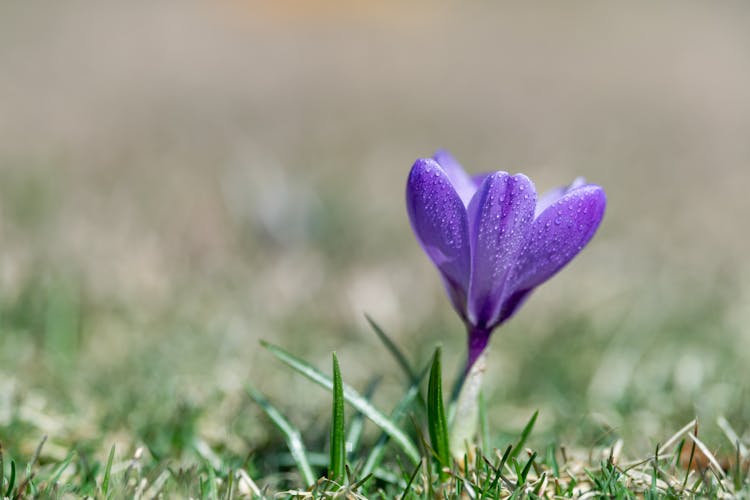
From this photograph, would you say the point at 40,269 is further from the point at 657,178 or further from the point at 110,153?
the point at 657,178

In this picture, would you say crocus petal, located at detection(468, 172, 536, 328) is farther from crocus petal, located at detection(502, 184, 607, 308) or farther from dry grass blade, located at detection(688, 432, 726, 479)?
dry grass blade, located at detection(688, 432, 726, 479)

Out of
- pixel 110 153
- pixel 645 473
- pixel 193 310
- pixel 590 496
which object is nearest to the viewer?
pixel 590 496

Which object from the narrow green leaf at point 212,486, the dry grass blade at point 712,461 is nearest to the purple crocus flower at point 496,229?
the dry grass blade at point 712,461

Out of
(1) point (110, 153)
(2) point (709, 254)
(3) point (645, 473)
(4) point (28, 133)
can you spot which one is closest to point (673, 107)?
(2) point (709, 254)

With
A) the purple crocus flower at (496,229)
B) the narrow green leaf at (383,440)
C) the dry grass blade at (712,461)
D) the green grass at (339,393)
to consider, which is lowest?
the green grass at (339,393)

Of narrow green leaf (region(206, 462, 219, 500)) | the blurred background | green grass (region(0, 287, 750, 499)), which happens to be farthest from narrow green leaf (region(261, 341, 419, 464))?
the blurred background

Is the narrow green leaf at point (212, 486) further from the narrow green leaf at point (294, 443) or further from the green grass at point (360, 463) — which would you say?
the narrow green leaf at point (294, 443)

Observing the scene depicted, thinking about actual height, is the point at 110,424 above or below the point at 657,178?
below
